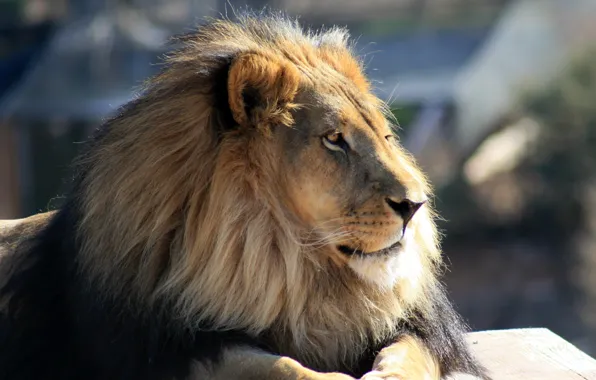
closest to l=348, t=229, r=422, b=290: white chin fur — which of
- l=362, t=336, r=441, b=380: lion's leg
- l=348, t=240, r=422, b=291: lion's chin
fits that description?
l=348, t=240, r=422, b=291: lion's chin

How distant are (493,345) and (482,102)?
6625 millimetres

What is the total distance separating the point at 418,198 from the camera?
6.86 ft

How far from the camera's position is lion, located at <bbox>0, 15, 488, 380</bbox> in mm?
2084

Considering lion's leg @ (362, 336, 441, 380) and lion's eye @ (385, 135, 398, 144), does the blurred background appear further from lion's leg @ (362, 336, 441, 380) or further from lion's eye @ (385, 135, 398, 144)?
lion's leg @ (362, 336, 441, 380)

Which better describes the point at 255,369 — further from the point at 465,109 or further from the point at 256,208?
the point at 465,109

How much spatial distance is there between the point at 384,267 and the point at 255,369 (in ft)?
1.15

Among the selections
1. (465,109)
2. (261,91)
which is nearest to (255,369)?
(261,91)

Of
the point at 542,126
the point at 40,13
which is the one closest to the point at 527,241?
Result: the point at 542,126

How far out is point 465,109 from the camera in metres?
9.07

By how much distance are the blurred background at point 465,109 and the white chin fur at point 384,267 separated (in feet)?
17.1

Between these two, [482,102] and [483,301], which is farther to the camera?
[482,102]

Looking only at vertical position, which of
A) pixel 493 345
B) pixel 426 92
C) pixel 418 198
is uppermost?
pixel 426 92

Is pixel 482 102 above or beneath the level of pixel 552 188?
above

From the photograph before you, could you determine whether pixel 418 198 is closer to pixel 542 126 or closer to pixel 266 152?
pixel 266 152
